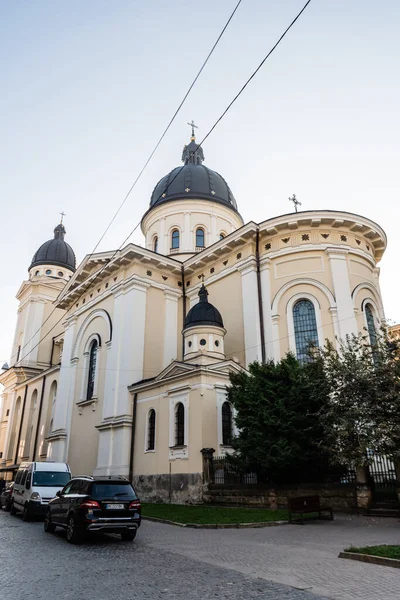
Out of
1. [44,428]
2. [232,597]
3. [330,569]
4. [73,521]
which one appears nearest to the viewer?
[232,597]

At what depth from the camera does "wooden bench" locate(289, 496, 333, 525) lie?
12.2 m

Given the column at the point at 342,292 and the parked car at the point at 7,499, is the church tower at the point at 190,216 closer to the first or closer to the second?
the column at the point at 342,292

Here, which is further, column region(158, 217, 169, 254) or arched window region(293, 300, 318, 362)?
column region(158, 217, 169, 254)

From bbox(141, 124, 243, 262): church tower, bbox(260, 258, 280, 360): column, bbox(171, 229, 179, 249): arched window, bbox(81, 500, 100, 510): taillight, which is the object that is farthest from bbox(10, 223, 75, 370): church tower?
bbox(81, 500, 100, 510): taillight

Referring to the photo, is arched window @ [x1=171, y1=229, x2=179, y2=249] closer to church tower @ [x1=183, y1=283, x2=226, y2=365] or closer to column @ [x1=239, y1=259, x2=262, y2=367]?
column @ [x1=239, y1=259, x2=262, y2=367]

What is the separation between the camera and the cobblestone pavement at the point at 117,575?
5820 mm

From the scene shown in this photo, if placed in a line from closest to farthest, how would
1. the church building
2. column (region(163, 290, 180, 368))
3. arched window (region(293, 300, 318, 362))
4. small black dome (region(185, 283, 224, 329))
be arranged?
the church building → arched window (region(293, 300, 318, 362)) → small black dome (region(185, 283, 224, 329)) → column (region(163, 290, 180, 368))

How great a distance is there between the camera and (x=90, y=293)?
103 feet

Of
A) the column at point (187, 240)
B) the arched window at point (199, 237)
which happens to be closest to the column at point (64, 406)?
the column at point (187, 240)

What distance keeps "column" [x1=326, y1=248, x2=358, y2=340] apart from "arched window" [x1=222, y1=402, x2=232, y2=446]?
641cm

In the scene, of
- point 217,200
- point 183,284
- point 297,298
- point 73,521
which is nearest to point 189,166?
point 217,200

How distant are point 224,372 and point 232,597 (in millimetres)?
14495

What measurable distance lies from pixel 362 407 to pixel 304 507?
327 cm

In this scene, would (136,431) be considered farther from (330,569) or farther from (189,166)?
(189,166)
